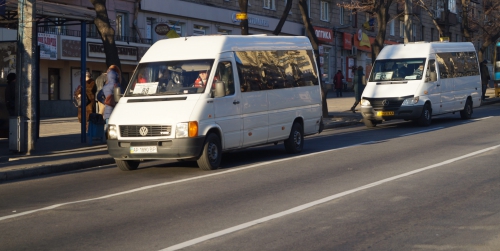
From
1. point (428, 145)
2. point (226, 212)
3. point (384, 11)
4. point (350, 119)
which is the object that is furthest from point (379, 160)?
point (384, 11)

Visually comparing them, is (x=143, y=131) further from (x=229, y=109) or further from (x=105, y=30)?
(x=105, y=30)

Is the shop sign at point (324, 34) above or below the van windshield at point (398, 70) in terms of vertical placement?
above

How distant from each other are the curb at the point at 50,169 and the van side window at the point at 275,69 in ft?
11.1

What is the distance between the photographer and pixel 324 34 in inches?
1999

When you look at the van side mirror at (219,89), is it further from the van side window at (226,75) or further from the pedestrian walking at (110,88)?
the pedestrian walking at (110,88)

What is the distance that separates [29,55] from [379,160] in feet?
25.0

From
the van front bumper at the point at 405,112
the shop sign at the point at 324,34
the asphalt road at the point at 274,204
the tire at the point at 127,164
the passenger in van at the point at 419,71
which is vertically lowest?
the asphalt road at the point at 274,204

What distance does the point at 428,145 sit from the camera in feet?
55.0

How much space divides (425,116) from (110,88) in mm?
9899

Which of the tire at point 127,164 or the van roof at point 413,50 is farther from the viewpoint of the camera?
the van roof at point 413,50

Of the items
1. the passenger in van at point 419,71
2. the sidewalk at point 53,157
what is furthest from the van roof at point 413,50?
the sidewalk at point 53,157

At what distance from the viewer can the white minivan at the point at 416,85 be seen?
72.9 ft

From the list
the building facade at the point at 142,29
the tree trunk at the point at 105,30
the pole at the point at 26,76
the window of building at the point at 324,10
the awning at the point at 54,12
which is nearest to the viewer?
the pole at the point at 26,76

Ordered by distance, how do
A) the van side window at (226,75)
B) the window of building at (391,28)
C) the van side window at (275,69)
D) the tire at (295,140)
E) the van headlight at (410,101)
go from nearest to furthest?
the van side window at (226,75) → the van side window at (275,69) → the tire at (295,140) → the van headlight at (410,101) → the window of building at (391,28)
